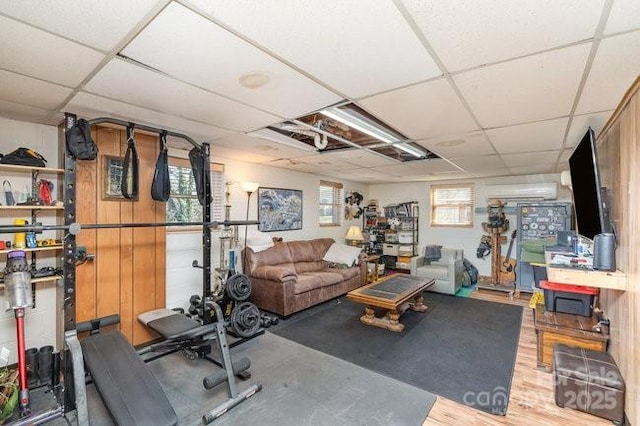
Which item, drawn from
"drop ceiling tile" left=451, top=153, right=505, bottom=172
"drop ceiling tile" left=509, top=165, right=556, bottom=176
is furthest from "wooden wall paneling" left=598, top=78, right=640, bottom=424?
"drop ceiling tile" left=509, top=165, right=556, bottom=176

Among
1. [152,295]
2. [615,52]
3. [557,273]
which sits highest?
[615,52]

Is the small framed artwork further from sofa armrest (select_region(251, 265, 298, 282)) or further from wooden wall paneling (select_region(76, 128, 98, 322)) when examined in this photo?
sofa armrest (select_region(251, 265, 298, 282))

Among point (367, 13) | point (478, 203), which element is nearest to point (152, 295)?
point (367, 13)

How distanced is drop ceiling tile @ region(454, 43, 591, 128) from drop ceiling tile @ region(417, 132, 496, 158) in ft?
1.97

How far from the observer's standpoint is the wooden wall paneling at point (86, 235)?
2.84 metres

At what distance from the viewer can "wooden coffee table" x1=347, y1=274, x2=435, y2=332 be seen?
3.82m

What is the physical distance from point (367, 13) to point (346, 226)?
6.19m

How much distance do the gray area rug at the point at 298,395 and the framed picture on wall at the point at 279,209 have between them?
2.49 meters

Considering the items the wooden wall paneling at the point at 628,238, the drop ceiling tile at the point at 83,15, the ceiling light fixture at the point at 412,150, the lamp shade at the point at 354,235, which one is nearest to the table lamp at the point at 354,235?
A: the lamp shade at the point at 354,235

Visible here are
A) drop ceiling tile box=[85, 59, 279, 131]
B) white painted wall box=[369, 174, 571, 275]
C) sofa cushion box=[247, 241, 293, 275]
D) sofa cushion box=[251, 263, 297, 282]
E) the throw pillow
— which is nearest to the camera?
drop ceiling tile box=[85, 59, 279, 131]

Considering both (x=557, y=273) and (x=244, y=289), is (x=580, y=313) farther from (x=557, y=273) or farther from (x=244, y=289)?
(x=244, y=289)

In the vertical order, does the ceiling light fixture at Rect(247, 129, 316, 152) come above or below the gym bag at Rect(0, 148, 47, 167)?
above

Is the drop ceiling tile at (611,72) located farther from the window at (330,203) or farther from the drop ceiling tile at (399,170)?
the window at (330,203)

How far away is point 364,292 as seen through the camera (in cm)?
417
